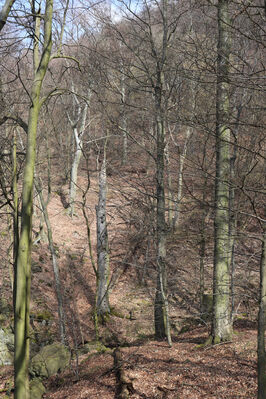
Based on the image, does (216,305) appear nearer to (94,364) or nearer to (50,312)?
(94,364)

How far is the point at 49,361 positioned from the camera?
8.11 meters

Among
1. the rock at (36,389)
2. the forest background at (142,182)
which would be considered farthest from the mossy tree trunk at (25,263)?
the rock at (36,389)

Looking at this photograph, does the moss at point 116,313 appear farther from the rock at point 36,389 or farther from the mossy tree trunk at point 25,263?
the mossy tree trunk at point 25,263

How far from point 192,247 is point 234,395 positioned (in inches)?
370

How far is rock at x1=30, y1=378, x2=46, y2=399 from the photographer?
6.64 metres

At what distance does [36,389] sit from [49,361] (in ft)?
4.13

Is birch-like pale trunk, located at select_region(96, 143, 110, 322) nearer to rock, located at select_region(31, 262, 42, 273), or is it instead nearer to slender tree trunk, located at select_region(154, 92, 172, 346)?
rock, located at select_region(31, 262, 42, 273)

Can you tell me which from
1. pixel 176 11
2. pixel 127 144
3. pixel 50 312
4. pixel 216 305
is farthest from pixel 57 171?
pixel 216 305

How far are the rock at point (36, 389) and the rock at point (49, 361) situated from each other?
0.40 m

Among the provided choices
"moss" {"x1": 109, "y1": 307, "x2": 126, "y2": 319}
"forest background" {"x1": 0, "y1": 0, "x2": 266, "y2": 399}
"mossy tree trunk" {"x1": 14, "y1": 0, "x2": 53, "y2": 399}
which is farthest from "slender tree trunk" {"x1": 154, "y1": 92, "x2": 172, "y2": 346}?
"mossy tree trunk" {"x1": 14, "y1": 0, "x2": 53, "y2": 399}

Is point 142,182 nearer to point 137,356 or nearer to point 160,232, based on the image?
point 160,232

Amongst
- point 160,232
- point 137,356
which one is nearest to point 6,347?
point 137,356

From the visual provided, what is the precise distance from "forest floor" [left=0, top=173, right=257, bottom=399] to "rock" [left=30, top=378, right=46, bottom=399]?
0.71 feet

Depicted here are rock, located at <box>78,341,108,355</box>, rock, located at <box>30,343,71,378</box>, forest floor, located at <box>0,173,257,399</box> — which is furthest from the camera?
rock, located at <box>78,341,108,355</box>
